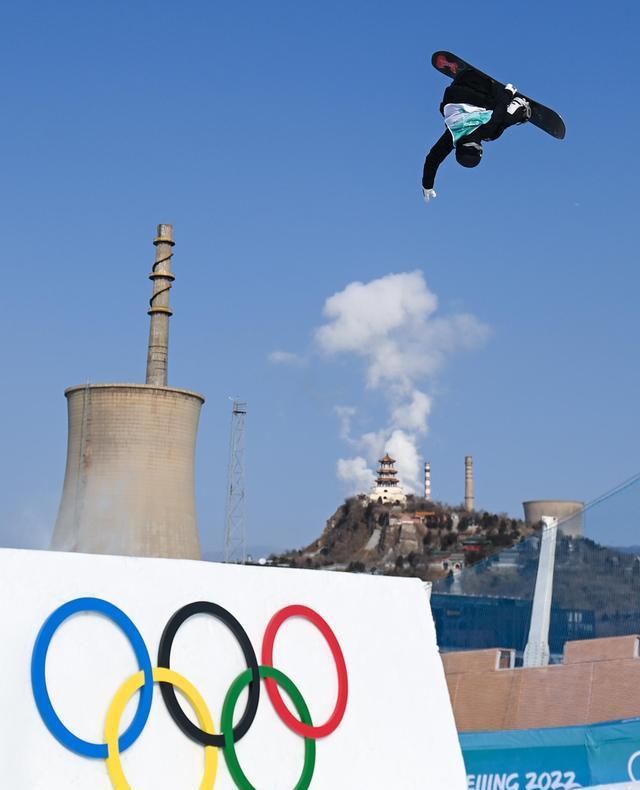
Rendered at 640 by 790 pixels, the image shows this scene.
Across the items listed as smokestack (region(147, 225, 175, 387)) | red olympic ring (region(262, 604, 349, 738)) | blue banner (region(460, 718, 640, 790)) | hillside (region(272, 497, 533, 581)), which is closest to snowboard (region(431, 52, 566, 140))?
red olympic ring (region(262, 604, 349, 738))

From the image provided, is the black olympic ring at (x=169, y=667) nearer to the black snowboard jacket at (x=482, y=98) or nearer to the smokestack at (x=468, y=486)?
the black snowboard jacket at (x=482, y=98)

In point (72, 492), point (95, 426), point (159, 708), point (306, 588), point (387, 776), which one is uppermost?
point (95, 426)

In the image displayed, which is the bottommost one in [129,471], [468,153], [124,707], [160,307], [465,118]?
[124,707]

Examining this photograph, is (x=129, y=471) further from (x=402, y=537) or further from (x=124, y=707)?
(x=402, y=537)

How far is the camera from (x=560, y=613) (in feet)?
32.3

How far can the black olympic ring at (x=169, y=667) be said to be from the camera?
19.1ft

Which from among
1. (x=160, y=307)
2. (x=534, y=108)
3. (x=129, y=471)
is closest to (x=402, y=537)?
(x=160, y=307)

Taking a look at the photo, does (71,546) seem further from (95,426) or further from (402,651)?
(402,651)

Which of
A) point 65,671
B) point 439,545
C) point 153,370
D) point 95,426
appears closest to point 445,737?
point 65,671

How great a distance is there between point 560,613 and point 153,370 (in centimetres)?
4440

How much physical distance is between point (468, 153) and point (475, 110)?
322mm

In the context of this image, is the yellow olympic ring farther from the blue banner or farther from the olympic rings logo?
the blue banner

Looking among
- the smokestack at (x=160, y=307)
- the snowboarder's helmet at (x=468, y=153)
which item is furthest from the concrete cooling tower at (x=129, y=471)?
the snowboarder's helmet at (x=468, y=153)

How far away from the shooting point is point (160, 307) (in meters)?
52.4
